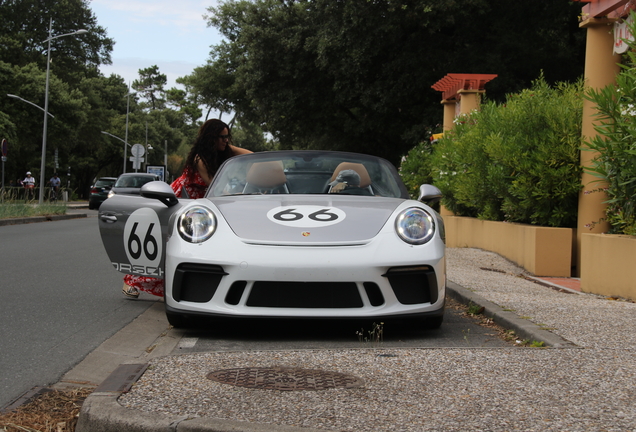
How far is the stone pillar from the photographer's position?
899 centimetres

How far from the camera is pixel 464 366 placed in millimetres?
3889

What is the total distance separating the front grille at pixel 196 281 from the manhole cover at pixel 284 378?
1.02 m

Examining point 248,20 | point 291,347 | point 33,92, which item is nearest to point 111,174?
point 33,92

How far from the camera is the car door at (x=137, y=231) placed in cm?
602

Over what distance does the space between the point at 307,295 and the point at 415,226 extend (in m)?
0.87

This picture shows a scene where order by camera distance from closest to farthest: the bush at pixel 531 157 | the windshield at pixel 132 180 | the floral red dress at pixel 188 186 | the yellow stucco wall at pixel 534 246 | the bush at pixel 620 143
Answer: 1. the floral red dress at pixel 188 186
2. the bush at pixel 620 143
3. the bush at pixel 531 157
4. the yellow stucco wall at pixel 534 246
5. the windshield at pixel 132 180

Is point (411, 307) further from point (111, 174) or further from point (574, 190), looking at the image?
point (111, 174)

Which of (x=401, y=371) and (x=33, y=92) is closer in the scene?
(x=401, y=371)

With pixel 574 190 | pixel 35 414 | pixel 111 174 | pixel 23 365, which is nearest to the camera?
pixel 35 414

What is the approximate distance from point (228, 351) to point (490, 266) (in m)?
7.03

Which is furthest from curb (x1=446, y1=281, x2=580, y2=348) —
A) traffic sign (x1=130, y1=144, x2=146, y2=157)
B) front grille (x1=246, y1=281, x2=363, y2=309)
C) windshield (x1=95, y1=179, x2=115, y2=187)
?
traffic sign (x1=130, y1=144, x2=146, y2=157)

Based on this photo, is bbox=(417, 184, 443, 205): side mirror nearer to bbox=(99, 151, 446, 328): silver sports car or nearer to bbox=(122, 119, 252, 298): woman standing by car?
bbox=(99, 151, 446, 328): silver sports car

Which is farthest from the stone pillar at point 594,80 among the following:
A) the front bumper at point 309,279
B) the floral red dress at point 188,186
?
the front bumper at point 309,279

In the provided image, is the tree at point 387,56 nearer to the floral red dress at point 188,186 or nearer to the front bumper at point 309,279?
the floral red dress at point 188,186
